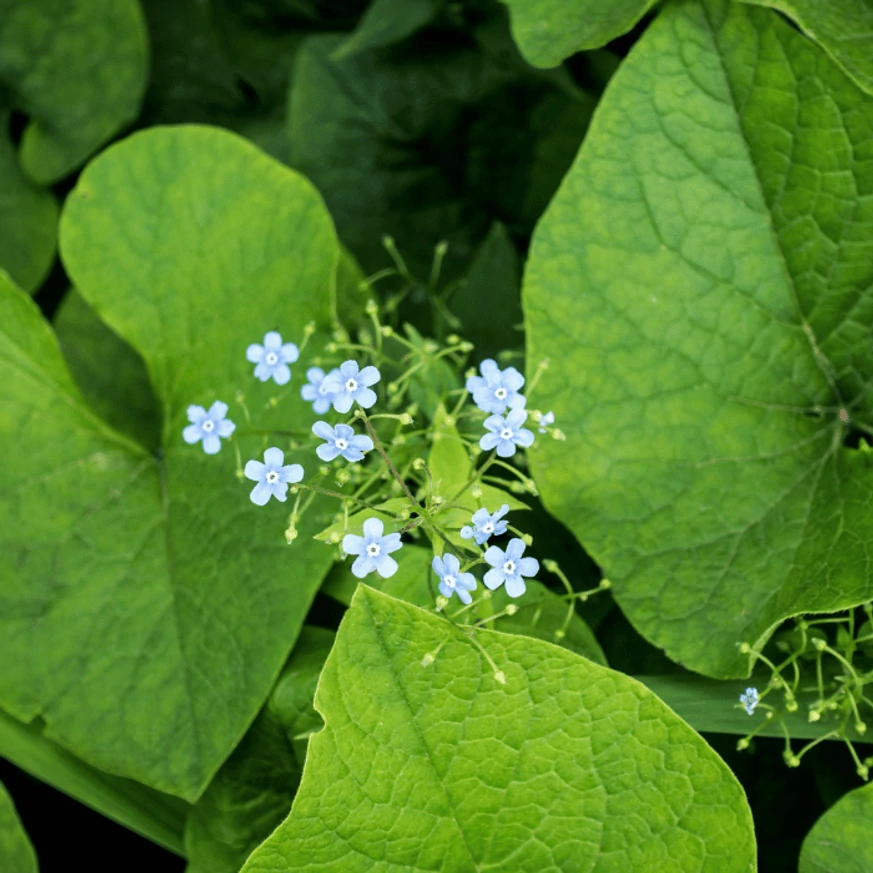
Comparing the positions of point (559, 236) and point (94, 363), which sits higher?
point (559, 236)

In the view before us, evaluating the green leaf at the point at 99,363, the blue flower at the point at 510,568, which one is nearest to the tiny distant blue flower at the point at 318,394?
the blue flower at the point at 510,568

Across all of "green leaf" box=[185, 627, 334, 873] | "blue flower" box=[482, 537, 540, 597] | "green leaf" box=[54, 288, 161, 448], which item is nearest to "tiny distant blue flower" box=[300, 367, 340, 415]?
"blue flower" box=[482, 537, 540, 597]

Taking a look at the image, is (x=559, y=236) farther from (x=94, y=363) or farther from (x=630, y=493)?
(x=94, y=363)

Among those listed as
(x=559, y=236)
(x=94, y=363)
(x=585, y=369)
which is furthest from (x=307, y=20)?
(x=585, y=369)

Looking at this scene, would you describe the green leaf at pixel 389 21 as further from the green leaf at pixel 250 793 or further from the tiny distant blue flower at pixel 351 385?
the green leaf at pixel 250 793

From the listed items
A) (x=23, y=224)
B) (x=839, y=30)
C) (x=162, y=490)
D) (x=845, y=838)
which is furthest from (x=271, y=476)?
(x=23, y=224)

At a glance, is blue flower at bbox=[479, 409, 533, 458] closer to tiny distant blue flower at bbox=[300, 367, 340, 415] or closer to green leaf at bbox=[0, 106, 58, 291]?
tiny distant blue flower at bbox=[300, 367, 340, 415]
